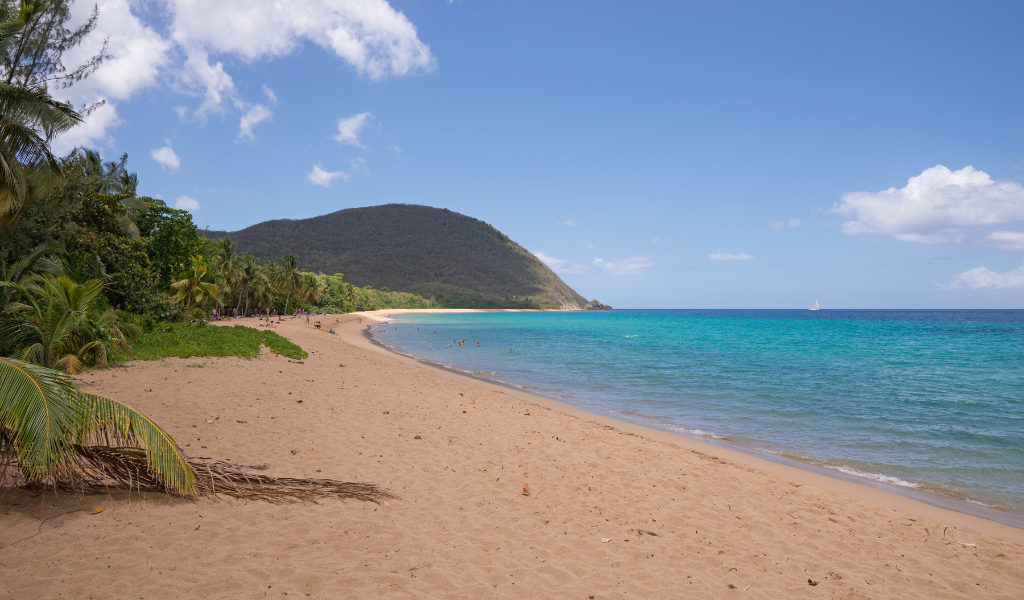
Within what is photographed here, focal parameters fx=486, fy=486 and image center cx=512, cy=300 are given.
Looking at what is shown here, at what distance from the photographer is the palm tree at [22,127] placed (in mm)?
8328

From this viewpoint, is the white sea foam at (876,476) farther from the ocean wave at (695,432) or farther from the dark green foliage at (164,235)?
the dark green foliage at (164,235)

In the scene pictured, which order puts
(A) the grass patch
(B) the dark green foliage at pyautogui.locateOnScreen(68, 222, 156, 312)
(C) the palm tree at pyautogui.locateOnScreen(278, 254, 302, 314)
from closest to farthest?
(A) the grass patch → (B) the dark green foliage at pyautogui.locateOnScreen(68, 222, 156, 312) → (C) the palm tree at pyautogui.locateOnScreen(278, 254, 302, 314)

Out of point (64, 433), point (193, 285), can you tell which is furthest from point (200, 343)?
point (193, 285)

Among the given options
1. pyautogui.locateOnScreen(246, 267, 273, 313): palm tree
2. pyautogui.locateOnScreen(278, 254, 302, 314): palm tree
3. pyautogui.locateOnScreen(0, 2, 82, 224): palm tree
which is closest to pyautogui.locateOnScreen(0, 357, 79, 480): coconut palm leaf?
pyautogui.locateOnScreen(0, 2, 82, 224): palm tree

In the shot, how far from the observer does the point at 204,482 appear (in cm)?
490

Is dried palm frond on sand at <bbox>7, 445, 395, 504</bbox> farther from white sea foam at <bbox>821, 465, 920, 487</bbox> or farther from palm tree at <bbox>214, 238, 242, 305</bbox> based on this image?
palm tree at <bbox>214, 238, 242, 305</bbox>

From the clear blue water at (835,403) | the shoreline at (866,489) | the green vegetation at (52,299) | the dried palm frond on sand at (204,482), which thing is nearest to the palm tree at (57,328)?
the green vegetation at (52,299)

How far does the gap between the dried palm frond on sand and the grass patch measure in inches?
364

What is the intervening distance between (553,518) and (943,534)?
14.5 feet

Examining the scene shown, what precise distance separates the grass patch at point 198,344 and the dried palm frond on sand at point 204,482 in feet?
30.3

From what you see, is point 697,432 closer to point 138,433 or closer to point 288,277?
point 138,433

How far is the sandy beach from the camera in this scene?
12.0 feet

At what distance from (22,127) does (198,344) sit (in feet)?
27.3

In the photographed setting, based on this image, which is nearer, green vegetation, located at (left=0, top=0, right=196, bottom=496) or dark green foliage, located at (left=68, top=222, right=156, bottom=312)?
green vegetation, located at (left=0, top=0, right=196, bottom=496)
